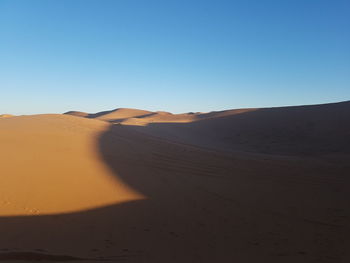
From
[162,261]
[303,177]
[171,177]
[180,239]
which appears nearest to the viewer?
[162,261]

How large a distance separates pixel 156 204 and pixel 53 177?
2.37m

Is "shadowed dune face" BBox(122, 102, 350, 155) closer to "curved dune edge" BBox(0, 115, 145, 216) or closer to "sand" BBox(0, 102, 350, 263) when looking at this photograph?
"sand" BBox(0, 102, 350, 263)

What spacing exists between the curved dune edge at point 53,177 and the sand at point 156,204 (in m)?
0.02

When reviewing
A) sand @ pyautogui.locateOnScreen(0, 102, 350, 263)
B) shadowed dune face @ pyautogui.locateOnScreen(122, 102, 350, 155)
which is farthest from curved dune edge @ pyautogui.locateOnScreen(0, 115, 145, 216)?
shadowed dune face @ pyautogui.locateOnScreen(122, 102, 350, 155)

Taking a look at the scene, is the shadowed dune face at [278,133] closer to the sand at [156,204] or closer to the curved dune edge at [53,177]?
the sand at [156,204]

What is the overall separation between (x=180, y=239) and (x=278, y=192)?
3.30 metres

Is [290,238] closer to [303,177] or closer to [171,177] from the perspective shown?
[171,177]

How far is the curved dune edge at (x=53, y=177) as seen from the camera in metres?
4.72

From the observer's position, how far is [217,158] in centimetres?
958

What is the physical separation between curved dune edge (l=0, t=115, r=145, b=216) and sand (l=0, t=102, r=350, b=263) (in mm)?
20

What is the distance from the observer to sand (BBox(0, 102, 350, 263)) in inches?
139

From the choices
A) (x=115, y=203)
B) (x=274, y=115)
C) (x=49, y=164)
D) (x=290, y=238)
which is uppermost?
(x=274, y=115)

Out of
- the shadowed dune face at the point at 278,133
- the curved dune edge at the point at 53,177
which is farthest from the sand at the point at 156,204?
the shadowed dune face at the point at 278,133

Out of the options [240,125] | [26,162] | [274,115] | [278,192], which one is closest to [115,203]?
[26,162]
